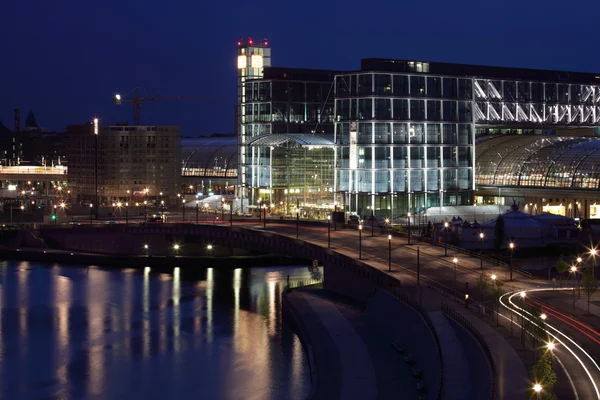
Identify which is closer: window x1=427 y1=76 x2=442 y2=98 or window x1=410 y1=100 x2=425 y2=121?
window x1=410 y1=100 x2=425 y2=121

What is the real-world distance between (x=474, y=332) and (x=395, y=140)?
62.6 meters

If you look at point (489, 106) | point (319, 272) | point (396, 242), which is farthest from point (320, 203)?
point (396, 242)

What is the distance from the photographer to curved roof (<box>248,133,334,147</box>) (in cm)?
12331

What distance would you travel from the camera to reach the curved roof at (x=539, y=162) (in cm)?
10875

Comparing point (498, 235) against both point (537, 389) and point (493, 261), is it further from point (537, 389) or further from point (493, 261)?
point (537, 389)

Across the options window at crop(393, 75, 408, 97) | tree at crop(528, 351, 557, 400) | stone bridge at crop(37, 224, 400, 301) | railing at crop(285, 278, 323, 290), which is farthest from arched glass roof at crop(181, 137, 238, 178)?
tree at crop(528, 351, 557, 400)

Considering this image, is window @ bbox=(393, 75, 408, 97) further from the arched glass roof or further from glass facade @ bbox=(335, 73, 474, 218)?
the arched glass roof

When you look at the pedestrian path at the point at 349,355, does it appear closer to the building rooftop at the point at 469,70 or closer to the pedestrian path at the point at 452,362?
the pedestrian path at the point at 452,362

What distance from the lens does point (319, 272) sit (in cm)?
9375

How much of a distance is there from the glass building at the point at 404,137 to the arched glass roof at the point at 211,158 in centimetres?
5340

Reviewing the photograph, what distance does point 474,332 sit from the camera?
47344mm

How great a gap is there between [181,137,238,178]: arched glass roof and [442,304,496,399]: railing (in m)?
112

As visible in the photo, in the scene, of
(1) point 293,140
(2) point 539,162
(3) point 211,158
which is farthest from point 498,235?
(3) point 211,158

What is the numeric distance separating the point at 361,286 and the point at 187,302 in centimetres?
1417
